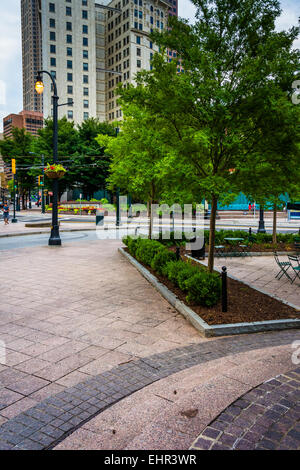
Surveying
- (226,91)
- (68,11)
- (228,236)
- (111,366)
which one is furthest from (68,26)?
(111,366)

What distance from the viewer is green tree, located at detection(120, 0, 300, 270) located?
6.79 metres

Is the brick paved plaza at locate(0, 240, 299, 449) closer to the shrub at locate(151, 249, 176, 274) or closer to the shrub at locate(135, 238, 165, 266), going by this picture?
the shrub at locate(151, 249, 176, 274)

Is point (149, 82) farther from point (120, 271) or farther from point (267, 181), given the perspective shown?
point (120, 271)

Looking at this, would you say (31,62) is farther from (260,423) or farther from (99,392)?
(260,423)

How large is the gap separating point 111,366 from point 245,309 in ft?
10.7

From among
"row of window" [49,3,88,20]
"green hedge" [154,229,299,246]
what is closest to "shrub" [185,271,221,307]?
"green hedge" [154,229,299,246]

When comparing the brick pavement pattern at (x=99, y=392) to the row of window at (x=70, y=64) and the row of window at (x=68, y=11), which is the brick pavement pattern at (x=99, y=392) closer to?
the row of window at (x=70, y=64)

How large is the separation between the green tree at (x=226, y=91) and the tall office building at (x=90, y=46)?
7708 cm

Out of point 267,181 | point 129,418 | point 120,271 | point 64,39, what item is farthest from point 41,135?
point 129,418

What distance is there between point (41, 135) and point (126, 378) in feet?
196

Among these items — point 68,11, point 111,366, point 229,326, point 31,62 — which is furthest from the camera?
point 31,62

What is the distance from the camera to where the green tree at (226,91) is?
22.3 ft

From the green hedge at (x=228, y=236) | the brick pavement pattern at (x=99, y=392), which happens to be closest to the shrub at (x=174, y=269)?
the brick pavement pattern at (x=99, y=392)

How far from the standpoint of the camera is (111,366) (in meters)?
4.65
